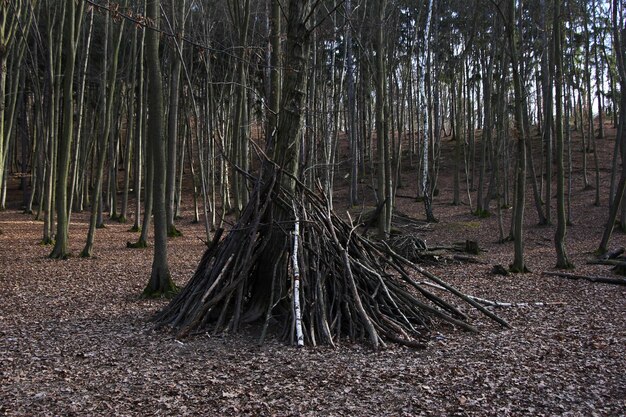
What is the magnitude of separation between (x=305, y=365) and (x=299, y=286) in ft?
4.09

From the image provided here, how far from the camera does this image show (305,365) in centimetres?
538

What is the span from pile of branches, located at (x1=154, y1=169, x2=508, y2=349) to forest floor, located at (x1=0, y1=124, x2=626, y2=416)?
283 mm

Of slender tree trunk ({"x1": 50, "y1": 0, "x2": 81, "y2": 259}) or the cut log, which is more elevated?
slender tree trunk ({"x1": 50, "y1": 0, "x2": 81, "y2": 259})

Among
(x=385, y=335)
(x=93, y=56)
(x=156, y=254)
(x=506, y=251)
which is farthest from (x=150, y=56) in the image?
(x=93, y=56)

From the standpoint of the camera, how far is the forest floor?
437 centimetres

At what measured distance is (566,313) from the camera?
7.54m

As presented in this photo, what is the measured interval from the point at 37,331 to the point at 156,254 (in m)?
2.22

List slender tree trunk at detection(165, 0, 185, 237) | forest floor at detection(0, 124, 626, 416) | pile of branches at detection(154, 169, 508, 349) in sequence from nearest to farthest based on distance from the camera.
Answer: forest floor at detection(0, 124, 626, 416), pile of branches at detection(154, 169, 508, 349), slender tree trunk at detection(165, 0, 185, 237)

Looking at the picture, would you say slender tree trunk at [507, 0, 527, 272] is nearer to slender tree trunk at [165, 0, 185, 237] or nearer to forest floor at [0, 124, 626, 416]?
forest floor at [0, 124, 626, 416]

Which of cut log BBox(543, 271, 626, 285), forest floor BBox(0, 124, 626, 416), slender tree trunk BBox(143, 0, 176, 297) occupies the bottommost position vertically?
forest floor BBox(0, 124, 626, 416)

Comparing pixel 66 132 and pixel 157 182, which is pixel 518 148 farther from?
pixel 66 132

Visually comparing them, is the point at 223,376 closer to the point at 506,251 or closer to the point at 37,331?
the point at 37,331

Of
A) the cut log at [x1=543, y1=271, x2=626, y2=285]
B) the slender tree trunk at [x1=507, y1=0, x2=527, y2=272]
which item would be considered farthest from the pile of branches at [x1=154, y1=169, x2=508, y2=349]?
the slender tree trunk at [x1=507, y1=0, x2=527, y2=272]

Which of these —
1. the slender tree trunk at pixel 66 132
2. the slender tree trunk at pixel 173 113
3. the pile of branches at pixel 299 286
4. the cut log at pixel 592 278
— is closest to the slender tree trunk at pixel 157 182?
the pile of branches at pixel 299 286
